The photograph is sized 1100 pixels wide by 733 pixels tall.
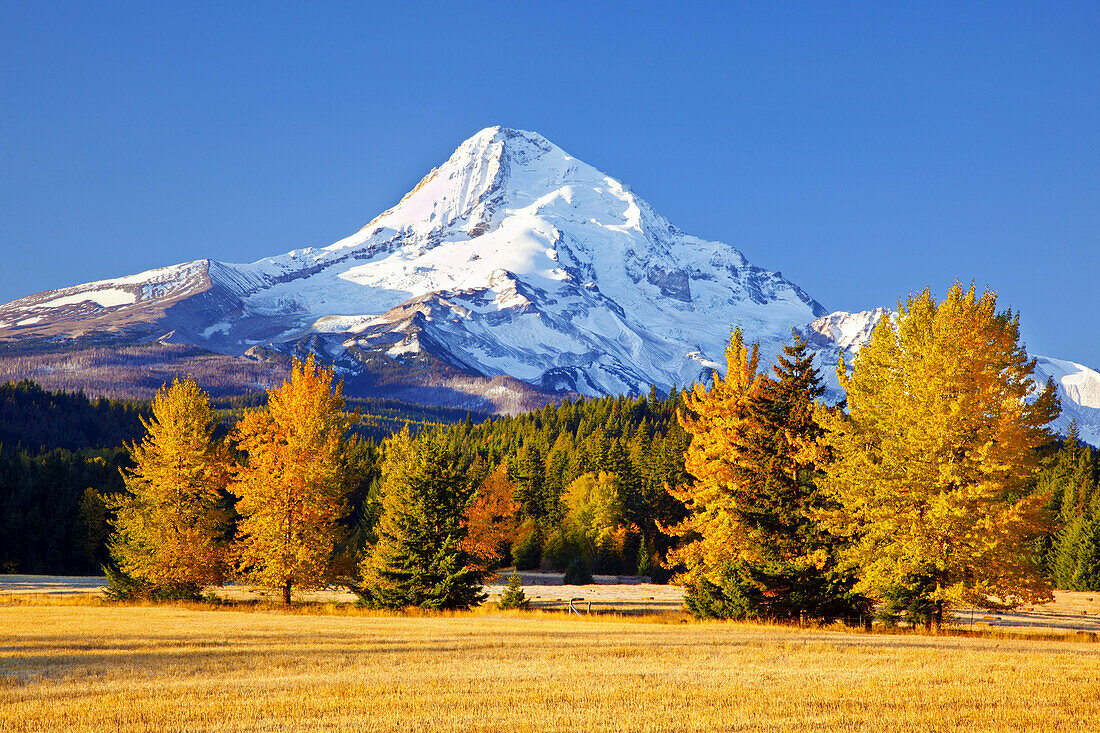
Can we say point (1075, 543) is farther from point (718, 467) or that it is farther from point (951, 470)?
point (951, 470)

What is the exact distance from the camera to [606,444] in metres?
108

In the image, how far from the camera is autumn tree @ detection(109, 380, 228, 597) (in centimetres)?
4334

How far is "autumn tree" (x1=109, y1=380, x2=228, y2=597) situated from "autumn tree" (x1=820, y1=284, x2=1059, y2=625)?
94.4 feet

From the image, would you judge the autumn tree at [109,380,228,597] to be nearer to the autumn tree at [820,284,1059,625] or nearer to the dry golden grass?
the dry golden grass

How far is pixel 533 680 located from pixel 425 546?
79.9 ft

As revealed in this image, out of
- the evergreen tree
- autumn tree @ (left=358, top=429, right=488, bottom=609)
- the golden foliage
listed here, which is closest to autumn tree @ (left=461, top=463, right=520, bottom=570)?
autumn tree @ (left=358, top=429, right=488, bottom=609)

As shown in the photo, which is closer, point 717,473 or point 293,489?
point 717,473

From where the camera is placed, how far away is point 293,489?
1649 inches

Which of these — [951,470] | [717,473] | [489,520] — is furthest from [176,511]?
[951,470]

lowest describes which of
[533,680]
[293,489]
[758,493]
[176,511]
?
[533,680]

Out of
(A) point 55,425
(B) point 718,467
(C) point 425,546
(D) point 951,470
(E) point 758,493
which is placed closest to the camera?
(D) point 951,470

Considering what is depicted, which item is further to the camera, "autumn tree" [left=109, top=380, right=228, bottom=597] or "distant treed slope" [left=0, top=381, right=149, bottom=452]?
"distant treed slope" [left=0, top=381, right=149, bottom=452]

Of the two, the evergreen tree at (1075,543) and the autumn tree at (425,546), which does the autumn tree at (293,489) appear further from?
the evergreen tree at (1075,543)

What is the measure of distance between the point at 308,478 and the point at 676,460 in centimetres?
5594
